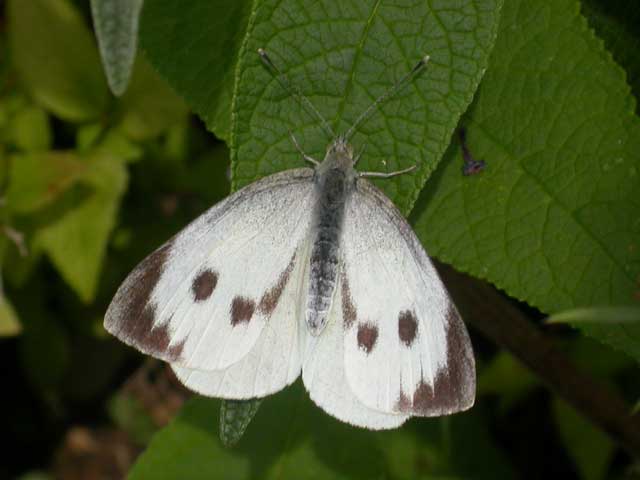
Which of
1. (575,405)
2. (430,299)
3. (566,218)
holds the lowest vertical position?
(575,405)

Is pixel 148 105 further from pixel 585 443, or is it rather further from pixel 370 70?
pixel 585 443

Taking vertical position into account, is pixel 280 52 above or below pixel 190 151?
above

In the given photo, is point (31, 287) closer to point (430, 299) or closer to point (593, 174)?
point (430, 299)

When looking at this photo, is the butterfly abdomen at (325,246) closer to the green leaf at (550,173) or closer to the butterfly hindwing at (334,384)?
the butterfly hindwing at (334,384)

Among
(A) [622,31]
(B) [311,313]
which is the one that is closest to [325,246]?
(B) [311,313]

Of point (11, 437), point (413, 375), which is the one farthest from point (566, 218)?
point (11, 437)

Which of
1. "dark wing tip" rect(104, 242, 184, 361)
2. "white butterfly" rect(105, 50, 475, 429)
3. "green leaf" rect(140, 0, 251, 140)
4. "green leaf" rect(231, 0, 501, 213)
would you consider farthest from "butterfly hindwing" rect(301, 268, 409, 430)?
"green leaf" rect(140, 0, 251, 140)

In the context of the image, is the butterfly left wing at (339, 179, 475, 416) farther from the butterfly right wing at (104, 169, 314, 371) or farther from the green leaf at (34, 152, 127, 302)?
the green leaf at (34, 152, 127, 302)
